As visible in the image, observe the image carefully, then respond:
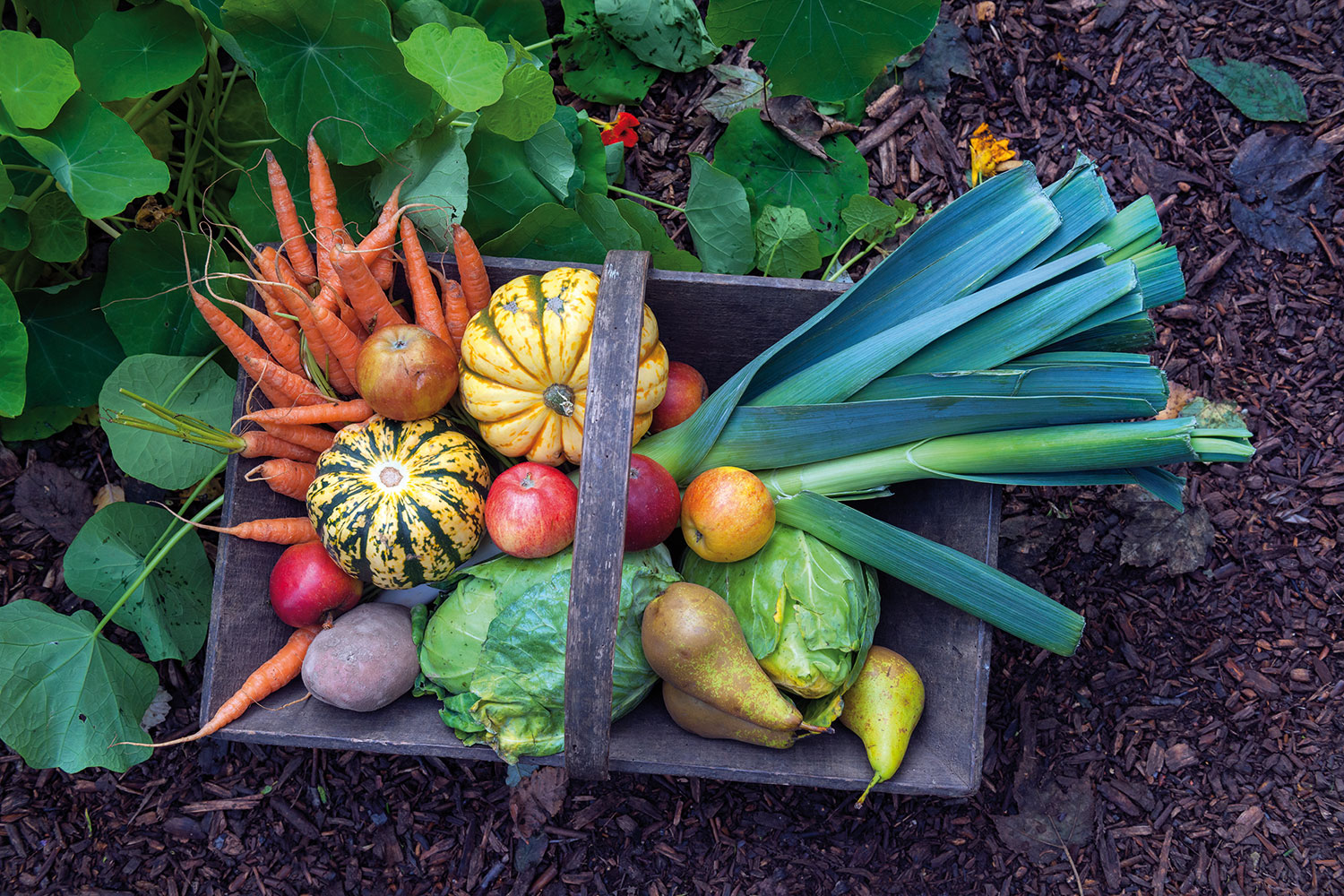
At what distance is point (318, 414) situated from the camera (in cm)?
199

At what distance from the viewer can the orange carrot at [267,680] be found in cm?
193

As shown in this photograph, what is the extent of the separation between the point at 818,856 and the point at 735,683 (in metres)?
0.92

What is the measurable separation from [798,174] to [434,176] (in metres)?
1.09

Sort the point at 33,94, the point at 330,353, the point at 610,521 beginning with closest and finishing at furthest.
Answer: the point at 610,521 < the point at 33,94 < the point at 330,353

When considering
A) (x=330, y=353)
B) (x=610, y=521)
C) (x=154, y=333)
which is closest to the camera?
(x=610, y=521)

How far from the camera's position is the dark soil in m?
2.35

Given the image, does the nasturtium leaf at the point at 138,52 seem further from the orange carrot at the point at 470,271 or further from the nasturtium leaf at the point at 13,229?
the orange carrot at the point at 470,271

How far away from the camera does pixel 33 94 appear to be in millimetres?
1727

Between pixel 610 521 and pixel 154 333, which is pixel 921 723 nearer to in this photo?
pixel 610 521

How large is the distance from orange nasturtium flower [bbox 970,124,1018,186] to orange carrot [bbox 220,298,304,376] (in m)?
2.04

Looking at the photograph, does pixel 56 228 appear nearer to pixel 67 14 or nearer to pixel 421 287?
pixel 67 14

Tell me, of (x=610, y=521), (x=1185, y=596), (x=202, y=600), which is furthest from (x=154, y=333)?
(x=1185, y=596)

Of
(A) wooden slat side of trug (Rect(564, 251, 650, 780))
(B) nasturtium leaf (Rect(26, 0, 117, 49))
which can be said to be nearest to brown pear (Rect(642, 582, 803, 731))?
(A) wooden slat side of trug (Rect(564, 251, 650, 780))

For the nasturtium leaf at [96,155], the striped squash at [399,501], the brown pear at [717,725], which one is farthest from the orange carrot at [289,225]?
the brown pear at [717,725]
